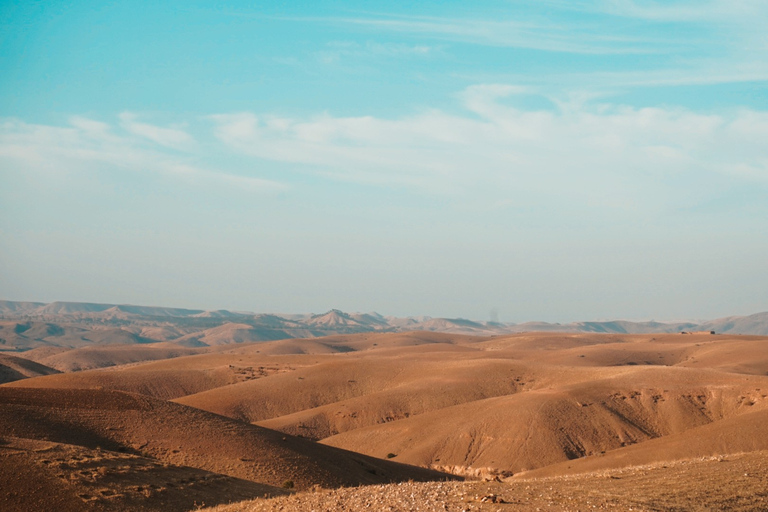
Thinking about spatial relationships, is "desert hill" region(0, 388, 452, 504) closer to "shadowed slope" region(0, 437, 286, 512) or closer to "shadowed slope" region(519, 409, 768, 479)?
"shadowed slope" region(0, 437, 286, 512)

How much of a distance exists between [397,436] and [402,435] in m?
0.44

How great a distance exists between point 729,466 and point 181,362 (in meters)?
105

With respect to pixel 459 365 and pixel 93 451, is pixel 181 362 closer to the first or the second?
pixel 459 365

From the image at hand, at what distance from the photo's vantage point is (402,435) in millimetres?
58906

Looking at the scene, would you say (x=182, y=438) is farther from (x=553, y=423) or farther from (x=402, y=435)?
(x=553, y=423)

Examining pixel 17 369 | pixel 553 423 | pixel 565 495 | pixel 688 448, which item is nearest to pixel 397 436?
pixel 553 423

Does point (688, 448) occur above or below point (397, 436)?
above

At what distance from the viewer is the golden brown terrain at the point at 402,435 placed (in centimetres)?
2275

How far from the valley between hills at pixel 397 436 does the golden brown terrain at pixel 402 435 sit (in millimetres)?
132

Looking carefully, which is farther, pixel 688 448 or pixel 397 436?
pixel 397 436

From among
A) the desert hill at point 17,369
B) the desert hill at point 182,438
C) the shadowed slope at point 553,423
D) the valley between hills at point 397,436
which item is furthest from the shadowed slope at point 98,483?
the desert hill at point 17,369

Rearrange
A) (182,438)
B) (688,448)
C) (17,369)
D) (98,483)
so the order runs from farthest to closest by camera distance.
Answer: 1. (17,369)
2. (688,448)
3. (182,438)
4. (98,483)

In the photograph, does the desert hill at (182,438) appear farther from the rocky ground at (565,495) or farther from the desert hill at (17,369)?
the desert hill at (17,369)

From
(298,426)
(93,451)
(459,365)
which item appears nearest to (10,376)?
(298,426)
